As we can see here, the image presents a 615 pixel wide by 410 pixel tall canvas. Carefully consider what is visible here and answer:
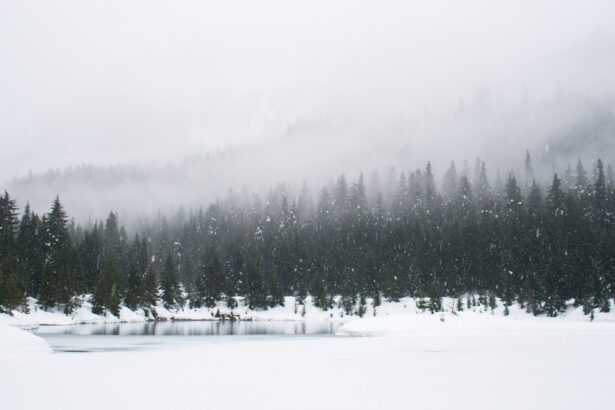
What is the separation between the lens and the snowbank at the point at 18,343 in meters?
25.2

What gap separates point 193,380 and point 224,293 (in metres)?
104

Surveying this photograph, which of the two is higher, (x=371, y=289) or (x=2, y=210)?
(x=2, y=210)

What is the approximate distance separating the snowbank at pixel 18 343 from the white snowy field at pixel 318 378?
68 millimetres

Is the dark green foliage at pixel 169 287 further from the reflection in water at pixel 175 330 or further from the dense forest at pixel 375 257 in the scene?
the reflection in water at pixel 175 330

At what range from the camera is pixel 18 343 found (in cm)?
2606

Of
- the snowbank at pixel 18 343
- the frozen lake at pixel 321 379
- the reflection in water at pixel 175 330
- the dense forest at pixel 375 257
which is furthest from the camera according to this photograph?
the dense forest at pixel 375 257

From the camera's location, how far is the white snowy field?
13039 mm

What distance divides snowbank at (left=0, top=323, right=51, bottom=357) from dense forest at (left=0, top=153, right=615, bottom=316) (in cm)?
4354

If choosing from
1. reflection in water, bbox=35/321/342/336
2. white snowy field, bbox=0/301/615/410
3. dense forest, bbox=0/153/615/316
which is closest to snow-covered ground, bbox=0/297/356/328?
dense forest, bbox=0/153/615/316

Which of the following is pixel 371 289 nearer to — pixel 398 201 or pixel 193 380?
pixel 398 201

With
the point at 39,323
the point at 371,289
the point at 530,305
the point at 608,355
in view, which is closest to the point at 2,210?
the point at 39,323

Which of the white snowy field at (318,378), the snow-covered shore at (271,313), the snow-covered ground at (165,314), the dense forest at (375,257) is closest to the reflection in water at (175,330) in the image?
the snow-covered ground at (165,314)

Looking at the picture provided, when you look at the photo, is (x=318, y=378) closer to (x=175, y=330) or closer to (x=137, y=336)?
(x=137, y=336)

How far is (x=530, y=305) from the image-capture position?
78.4 metres
